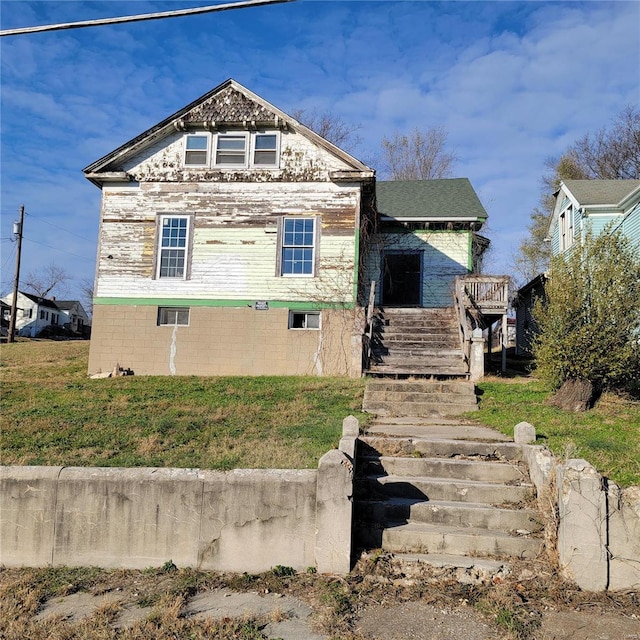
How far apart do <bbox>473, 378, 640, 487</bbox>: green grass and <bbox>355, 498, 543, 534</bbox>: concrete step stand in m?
0.79

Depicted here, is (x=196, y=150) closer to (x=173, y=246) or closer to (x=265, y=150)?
(x=265, y=150)

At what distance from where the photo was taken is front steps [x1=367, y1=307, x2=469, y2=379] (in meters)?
12.6

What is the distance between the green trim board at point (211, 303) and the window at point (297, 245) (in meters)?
0.90

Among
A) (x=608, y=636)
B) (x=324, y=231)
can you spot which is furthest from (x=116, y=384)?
(x=608, y=636)

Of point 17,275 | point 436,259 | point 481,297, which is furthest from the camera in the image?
point 17,275

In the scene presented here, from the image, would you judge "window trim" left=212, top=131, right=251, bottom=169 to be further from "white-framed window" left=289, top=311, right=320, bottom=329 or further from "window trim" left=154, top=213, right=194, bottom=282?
"white-framed window" left=289, top=311, right=320, bottom=329

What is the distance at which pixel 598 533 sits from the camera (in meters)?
4.49

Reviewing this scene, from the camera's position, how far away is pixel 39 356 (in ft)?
68.7

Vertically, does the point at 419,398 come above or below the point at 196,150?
below

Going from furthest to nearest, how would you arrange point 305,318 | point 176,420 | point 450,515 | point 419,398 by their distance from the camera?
point 305,318
point 419,398
point 176,420
point 450,515

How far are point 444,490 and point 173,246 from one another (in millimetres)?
11892

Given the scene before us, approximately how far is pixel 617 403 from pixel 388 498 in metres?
5.94

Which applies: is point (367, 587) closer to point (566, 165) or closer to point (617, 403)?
point (617, 403)

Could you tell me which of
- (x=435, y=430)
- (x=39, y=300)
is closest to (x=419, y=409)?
(x=435, y=430)
